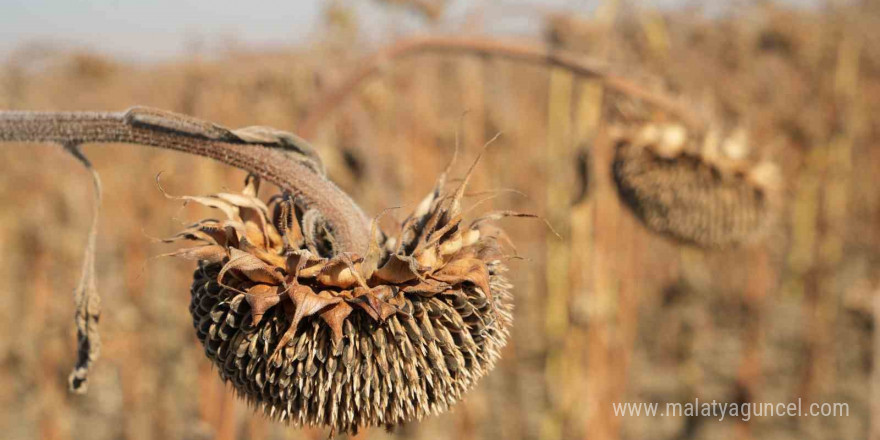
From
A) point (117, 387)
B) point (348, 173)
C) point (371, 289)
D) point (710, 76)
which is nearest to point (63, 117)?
point (371, 289)

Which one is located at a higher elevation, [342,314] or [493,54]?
[493,54]

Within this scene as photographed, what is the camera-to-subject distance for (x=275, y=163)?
1.22 meters

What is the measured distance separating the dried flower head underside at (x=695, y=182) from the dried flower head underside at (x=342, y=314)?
1577 mm

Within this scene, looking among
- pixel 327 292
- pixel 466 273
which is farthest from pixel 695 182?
pixel 327 292

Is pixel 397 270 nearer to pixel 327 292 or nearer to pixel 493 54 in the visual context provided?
pixel 327 292

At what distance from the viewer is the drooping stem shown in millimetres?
1180

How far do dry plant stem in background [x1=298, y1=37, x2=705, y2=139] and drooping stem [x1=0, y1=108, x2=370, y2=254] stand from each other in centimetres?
119

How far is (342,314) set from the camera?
1.06 meters

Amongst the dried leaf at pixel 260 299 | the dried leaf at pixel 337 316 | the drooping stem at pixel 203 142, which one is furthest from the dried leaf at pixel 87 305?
the dried leaf at pixel 337 316

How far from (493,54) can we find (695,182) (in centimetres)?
92

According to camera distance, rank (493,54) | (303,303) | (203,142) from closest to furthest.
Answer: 1. (303,303)
2. (203,142)
3. (493,54)

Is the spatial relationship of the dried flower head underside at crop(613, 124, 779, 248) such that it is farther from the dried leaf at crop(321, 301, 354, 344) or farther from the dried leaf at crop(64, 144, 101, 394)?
the dried leaf at crop(64, 144, 101, 394)

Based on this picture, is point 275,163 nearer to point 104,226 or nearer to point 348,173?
point 348,173

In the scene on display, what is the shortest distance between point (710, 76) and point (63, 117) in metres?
9.82
